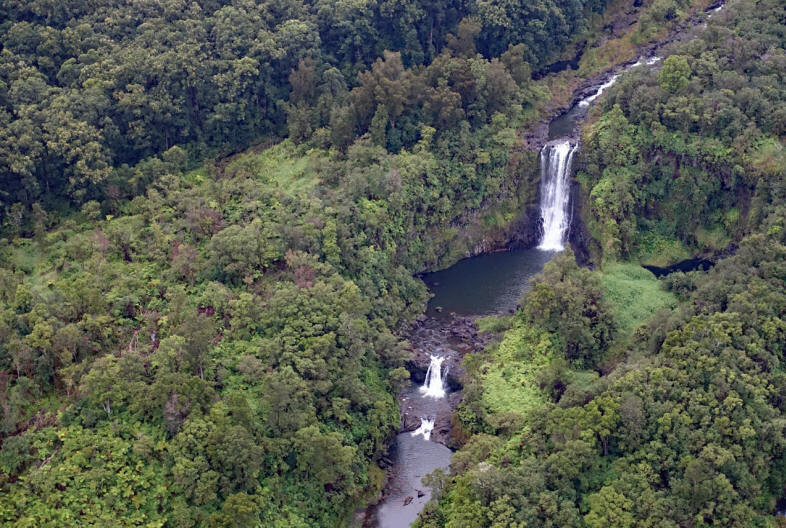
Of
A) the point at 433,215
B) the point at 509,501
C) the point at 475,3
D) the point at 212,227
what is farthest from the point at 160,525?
the point at 475,3

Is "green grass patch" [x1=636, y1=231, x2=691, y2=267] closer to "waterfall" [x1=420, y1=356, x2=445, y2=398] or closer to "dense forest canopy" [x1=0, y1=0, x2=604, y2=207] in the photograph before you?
"dense forest canopy" [x1=0, y1=0, x2=604, y2=207]

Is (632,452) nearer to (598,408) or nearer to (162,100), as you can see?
(598,408)

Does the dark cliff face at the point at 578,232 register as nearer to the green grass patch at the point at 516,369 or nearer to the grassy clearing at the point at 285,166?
the green grass patch at the point at 516,369

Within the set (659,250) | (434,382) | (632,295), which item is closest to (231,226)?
(434,382)

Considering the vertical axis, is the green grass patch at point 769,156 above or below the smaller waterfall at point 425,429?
above

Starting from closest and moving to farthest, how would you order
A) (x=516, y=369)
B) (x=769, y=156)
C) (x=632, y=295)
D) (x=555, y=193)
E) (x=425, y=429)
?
(x=425, y=429), (x=516, y=369), (x=632, y=295), (x=769, y=156), (x=555, y=193)

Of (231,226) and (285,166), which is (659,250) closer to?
(285,166)

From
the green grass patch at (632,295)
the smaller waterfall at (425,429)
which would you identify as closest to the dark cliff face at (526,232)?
the green grass patch at (632,295)
